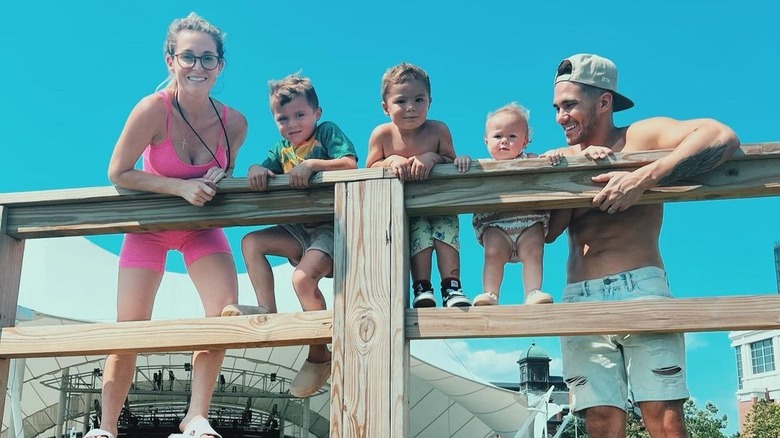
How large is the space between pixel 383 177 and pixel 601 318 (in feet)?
2.49

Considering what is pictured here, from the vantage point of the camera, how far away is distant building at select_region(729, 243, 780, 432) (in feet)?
151

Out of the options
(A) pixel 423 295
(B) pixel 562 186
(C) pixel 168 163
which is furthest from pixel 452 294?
(C) pixel 168 163

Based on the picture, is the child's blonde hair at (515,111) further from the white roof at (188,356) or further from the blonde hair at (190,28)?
the white roof at (188,356)

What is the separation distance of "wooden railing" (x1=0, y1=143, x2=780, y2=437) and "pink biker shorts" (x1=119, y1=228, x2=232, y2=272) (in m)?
0.35

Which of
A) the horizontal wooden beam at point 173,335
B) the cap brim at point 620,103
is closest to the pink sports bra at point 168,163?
the horizontal wooden beam at point 173,335

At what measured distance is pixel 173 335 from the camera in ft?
8.70

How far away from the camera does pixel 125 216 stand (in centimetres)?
288

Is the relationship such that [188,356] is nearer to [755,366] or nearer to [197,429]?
[197,429]

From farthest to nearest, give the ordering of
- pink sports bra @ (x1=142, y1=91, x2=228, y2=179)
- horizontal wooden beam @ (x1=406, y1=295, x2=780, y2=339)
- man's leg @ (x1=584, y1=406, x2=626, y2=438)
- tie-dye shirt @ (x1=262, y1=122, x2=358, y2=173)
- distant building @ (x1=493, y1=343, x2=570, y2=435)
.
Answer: distant building @ (x1=493, y1=343, x2=570, y2=435)
tie-dye shirt @ (x1=262, y1=122, x2=358, y2=173)
pink sports bra @ (x1=142, y1=91, x2=228, y2=179)
man's leg @ (x1=584, y1=406, x2=626, y2=438)
horizontal wooden beam @ (x1=406, y1=295, x2=780, y2=339)

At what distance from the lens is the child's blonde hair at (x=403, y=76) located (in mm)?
3313

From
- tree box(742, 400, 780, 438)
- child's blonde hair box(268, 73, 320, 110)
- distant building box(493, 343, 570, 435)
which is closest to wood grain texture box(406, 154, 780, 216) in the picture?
child's blonde hair box(268, 73, 320, 110)

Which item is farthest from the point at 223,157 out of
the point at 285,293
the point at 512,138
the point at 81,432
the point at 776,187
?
the point at 81,432

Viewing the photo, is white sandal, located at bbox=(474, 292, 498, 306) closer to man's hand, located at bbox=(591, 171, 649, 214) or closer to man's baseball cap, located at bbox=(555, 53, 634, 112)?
man's hand, located at bbox=(591, 171, 649, 214)

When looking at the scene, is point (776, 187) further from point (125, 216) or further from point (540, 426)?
point (540, 426)
